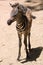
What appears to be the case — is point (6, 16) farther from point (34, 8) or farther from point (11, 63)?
point (11, 63)

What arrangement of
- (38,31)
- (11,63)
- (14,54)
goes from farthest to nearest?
(38,31) < (14,54) < (11,63)

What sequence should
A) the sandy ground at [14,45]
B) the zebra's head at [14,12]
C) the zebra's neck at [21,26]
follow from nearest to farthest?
1. the zebra's head at [14,12]
2. the zebra's neck at [21,26]
3. the sandy ground at [14,45]

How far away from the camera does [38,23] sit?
864 centimetres

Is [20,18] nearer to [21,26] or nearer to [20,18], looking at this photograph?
[20,18]

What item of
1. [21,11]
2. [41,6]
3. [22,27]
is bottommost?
[41,6]

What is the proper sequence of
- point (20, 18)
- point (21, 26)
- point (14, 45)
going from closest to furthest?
point (20, 18), point (21, 26), point (14, 45)

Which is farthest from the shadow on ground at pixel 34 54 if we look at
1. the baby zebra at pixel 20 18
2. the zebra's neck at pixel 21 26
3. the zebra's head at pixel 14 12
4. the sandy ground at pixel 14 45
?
the zebra's head at pixel 14 12

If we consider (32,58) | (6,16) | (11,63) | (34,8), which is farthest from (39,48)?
(34,8)

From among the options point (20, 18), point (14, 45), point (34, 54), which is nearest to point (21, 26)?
point (20, 18)

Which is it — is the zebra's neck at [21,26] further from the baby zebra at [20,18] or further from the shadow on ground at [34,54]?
the shadow on ground at [34,54]

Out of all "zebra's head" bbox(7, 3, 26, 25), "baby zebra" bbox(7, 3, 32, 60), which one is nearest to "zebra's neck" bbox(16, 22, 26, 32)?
"baby zebra" bbox(7, 3, 32, 60)

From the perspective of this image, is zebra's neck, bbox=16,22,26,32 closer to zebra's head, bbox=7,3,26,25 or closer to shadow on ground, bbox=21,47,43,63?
zebra's head, bbox=7,3,26,25

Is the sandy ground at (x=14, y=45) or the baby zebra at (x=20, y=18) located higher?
the baby zebra at (x=20, y=18)

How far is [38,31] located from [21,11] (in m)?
2.50
